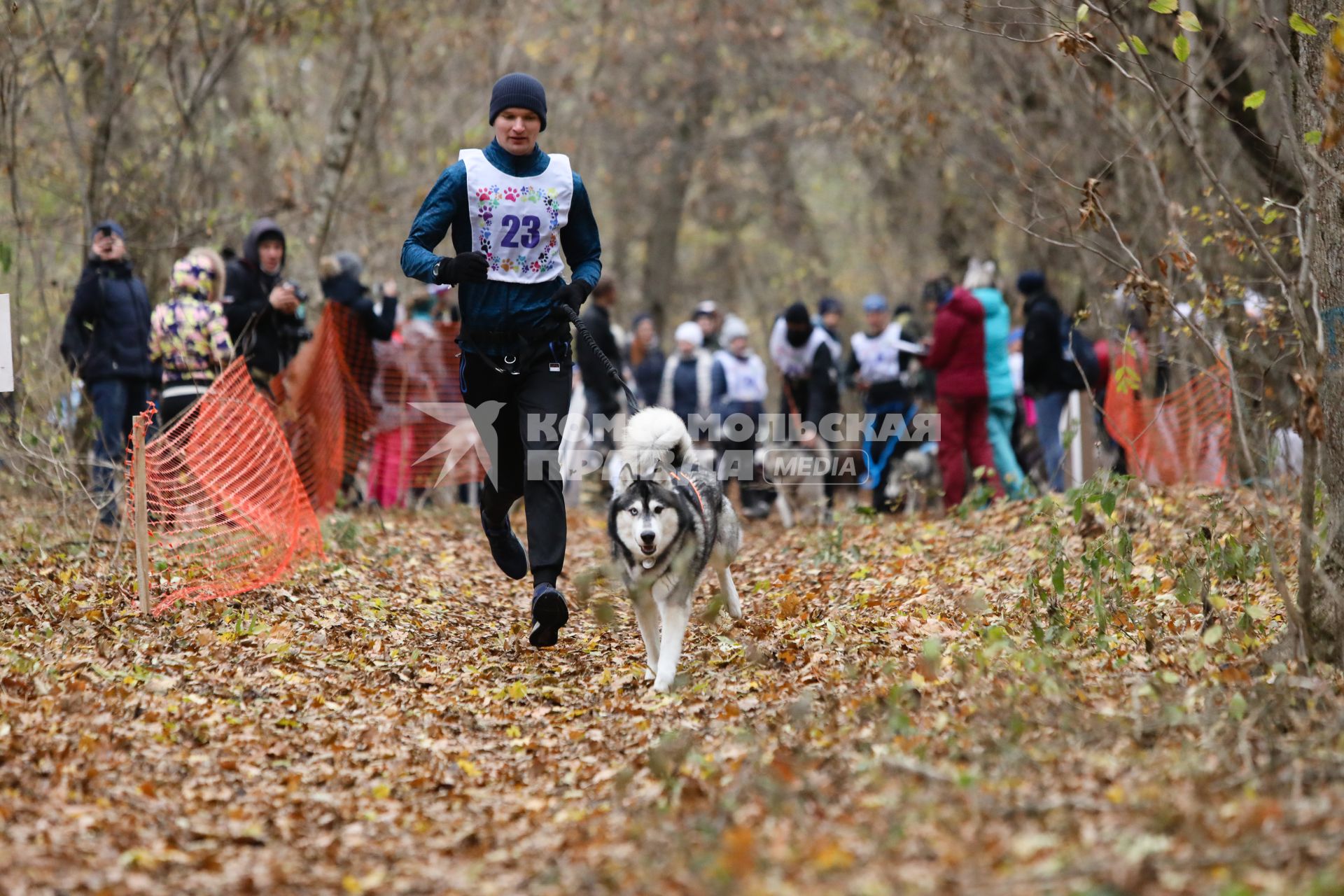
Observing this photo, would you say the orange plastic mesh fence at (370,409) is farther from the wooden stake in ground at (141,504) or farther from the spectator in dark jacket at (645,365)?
the wooden stake in ground at (141,504)

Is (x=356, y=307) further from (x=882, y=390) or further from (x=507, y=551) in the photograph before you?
(x=507, y=551)

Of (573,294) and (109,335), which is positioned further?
(109,335)

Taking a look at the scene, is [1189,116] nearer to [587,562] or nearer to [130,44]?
[587,562]

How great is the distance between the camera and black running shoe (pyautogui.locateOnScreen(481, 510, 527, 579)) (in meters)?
6.86

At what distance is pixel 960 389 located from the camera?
11164mm

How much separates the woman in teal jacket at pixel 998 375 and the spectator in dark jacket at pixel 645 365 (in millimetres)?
4474

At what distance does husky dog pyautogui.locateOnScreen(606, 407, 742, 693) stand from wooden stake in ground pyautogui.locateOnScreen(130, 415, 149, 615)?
224cm

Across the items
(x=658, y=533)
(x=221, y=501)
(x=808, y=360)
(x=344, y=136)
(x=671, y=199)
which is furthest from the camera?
(x=671, y=199)

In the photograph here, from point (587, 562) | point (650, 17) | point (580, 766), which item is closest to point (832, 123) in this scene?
point (650, 17)

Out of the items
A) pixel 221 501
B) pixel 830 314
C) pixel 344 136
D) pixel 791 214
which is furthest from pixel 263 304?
pixel 791 214

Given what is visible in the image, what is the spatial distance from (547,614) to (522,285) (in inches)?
59.7

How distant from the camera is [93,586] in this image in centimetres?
707

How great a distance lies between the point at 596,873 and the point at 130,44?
417 inches

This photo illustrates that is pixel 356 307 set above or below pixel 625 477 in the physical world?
above
